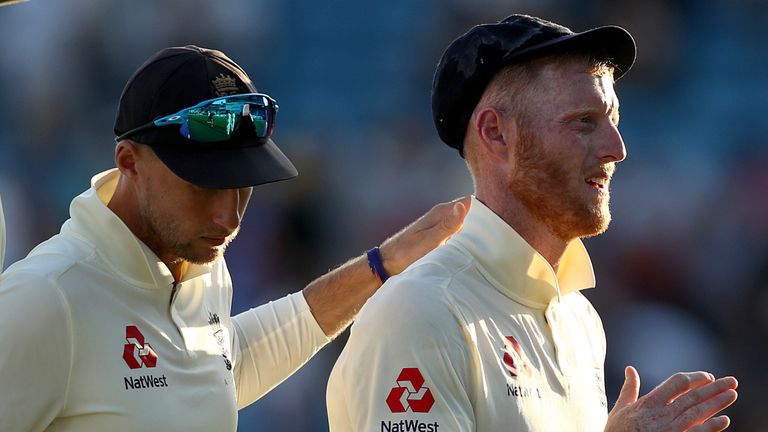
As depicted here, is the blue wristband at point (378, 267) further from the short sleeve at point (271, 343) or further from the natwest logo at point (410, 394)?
the natwest logo at point (410, 394)

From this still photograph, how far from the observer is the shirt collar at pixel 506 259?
2547mm

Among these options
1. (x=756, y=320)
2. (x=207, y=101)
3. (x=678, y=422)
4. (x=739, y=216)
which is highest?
(x=207, y=101)

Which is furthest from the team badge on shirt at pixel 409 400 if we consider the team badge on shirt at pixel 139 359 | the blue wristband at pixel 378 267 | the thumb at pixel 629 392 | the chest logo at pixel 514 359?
the blue wristband at pixel 378 267

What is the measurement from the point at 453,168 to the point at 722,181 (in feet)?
5.02

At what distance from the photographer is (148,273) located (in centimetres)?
271

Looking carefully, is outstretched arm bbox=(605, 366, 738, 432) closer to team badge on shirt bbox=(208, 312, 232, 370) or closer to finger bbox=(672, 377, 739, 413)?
finger bbox=(672, 377, 739, 413)

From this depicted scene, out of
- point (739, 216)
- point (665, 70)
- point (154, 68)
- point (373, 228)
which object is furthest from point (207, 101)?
point (665, 70)

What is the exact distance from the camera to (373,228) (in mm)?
7066

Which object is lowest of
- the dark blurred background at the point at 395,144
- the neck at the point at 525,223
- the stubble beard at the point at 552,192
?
the dark blurred background at the point at 395,144

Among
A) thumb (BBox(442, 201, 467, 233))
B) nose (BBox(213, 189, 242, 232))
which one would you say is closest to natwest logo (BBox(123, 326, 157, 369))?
nose (BBox(213, 189, 242, 232))

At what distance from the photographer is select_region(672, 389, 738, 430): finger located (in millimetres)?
2404

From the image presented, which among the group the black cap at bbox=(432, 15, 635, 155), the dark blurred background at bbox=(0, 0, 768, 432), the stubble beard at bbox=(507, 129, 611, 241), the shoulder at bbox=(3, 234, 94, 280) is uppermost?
the black cap at bbox=(432, 15, 635, 155)

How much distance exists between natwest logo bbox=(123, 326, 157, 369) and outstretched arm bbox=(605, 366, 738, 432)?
961mm

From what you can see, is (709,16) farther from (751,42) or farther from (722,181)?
(722,181)
